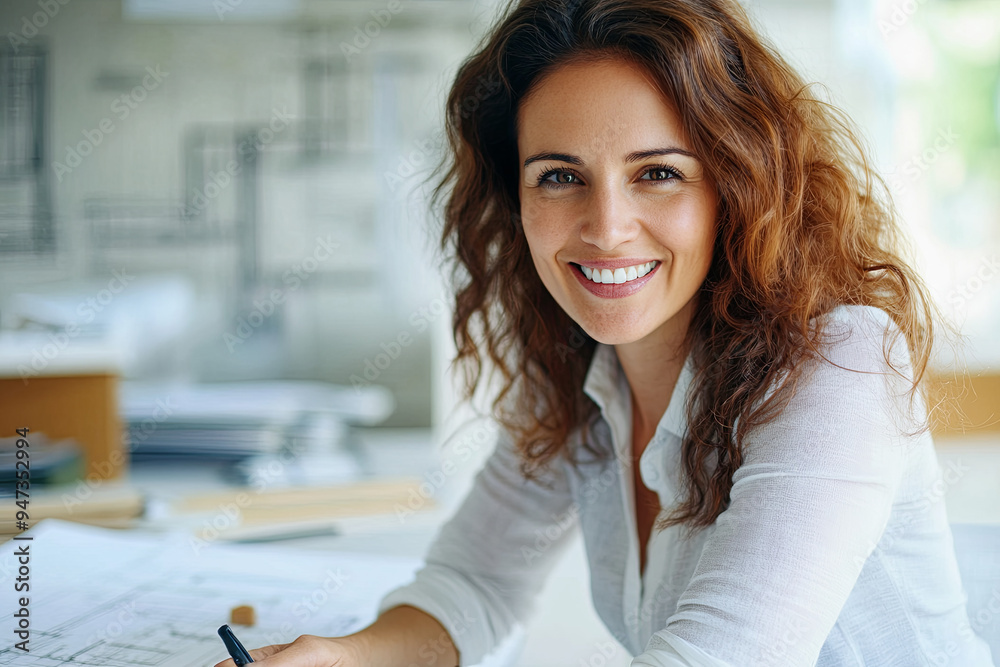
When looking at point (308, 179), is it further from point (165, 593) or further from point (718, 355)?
point (718, 355)

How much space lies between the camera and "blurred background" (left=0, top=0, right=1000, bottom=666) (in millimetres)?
2389

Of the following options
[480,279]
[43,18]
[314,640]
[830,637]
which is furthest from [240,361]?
[830,637]

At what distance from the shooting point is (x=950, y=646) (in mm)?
892

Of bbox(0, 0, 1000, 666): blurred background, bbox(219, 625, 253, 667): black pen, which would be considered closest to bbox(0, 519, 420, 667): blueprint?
bbox(219, 625, 253, 667): black pen

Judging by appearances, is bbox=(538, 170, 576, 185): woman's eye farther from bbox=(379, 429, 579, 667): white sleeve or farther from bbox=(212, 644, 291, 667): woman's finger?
bbox=(212, 644, 291, 667): woman's finger

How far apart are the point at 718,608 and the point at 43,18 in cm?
263

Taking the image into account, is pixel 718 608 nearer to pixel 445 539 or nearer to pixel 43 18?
pixel 445 539
